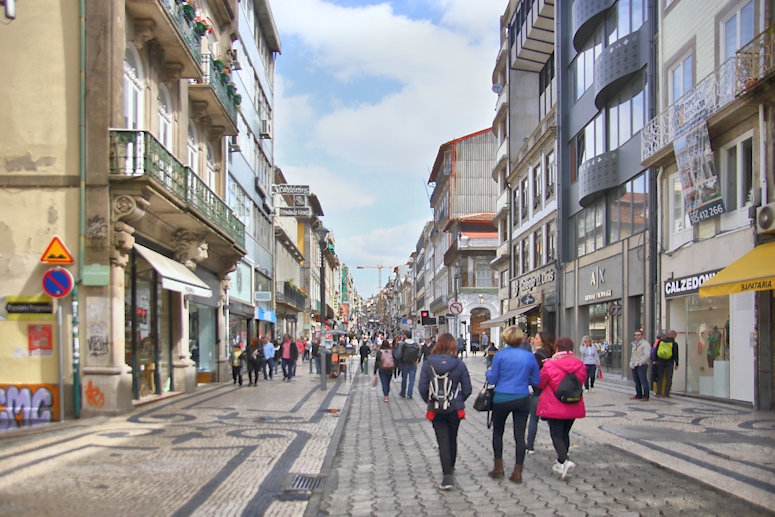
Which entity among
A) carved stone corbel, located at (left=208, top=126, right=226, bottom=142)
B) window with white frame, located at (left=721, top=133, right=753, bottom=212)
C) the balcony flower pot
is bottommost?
window with white frame, located at (left=721, top=133, right=753, bottom=212)

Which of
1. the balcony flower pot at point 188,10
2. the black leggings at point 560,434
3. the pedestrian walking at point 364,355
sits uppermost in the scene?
the balcony flower pot at point 188,10

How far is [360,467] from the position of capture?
28.5 ft

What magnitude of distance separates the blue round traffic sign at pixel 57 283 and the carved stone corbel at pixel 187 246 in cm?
655

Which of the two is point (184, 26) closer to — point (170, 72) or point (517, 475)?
point (170, 72)

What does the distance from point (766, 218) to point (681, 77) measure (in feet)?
21.0

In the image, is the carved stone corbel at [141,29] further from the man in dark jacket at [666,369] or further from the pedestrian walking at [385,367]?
the man in dark jacket at [666,369]

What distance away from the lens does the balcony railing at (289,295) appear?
45281 millimetres

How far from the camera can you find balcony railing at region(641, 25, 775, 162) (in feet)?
46.0

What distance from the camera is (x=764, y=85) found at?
550 inches

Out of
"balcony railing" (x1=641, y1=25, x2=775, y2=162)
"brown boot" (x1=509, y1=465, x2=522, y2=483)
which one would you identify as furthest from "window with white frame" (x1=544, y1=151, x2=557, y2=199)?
"brown boot" (x1=509, y1=465, x2=522, y2=483)

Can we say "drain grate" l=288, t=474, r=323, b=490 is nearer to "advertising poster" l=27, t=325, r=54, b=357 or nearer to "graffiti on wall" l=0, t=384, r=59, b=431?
"graffiti on wall" l=0, t=384, r=59, b=431

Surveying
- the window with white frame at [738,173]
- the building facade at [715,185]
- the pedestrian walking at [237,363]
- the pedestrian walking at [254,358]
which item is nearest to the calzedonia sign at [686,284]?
the building facade at [715,185]

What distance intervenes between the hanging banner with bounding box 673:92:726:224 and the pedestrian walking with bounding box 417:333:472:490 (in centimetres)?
1142

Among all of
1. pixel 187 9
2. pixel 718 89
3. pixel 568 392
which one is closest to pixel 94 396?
pixel 568 392
